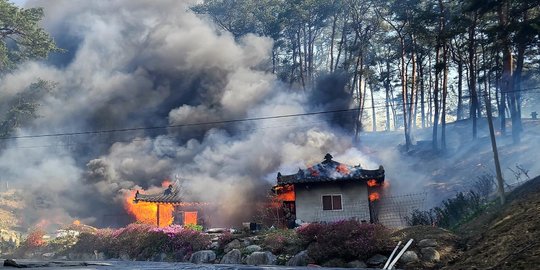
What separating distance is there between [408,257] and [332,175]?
37.4 feet

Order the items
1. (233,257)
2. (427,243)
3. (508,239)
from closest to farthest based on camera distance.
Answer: (508,239)
(427,243)
(233,257)

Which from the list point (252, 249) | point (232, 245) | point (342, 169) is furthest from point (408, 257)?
point (342, 169)

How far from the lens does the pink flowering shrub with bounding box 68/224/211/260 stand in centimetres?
2023

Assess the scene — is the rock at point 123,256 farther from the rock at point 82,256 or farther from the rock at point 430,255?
the rock at point 430,255

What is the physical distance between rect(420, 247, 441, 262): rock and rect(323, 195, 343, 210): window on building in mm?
11348

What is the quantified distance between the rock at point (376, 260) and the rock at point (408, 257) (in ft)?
2.37

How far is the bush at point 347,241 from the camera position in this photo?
1385 centimetres

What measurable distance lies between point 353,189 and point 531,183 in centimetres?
1028

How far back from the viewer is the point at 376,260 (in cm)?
1359

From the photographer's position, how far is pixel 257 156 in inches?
1458

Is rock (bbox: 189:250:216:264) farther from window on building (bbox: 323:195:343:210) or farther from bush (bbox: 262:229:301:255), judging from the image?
window on building (bbox: 323:195:343:210)

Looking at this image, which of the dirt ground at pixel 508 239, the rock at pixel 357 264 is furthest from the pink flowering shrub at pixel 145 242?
the dirt ground at pixel 508 239

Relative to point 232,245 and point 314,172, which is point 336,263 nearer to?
point 232,245

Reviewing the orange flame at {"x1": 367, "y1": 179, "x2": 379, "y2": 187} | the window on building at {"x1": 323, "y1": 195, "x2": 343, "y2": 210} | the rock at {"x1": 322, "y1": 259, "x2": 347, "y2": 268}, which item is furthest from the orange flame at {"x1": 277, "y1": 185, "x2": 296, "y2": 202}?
the rock at {"x1": 322, "y1": 259, "x2": 347, "y2": 268}
